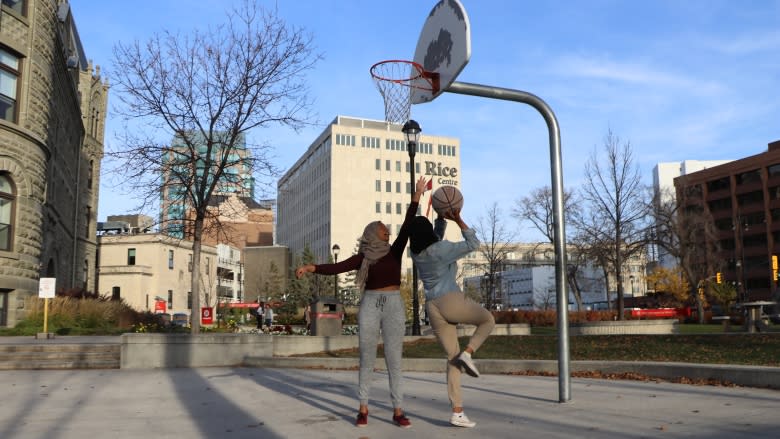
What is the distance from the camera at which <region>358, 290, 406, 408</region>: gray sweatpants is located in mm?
5730

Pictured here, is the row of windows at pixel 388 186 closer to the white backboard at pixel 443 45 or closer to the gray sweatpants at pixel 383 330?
the white backboard at pixel 443 45

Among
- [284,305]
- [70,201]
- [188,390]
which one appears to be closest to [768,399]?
[188,390]

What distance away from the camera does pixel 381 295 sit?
5758mm

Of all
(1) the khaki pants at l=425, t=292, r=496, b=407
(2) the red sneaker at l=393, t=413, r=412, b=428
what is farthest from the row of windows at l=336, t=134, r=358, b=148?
(2) the red sneaker at l=393, t=413, r=412, b=428

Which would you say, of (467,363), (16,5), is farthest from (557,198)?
(16,5)

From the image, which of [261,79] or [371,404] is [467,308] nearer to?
[371,404]

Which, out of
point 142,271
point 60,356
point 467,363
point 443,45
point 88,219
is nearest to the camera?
point 467,363

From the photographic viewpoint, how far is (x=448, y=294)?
5730 mm

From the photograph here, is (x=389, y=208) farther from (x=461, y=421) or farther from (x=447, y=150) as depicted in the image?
(x=461, y=421)

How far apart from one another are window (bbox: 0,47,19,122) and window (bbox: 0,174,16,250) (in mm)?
2415

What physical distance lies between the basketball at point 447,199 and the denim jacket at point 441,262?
0.27 metres

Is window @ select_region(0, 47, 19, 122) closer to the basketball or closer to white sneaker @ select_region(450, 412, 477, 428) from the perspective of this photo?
the basketball

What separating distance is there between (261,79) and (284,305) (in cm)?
4016

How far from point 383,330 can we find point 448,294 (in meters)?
0.69
